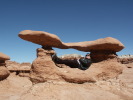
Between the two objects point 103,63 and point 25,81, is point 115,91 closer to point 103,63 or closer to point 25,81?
point 103,63

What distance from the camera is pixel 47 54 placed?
27.1ft

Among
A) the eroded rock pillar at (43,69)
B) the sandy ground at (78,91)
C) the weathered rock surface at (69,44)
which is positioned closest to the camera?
the sandy ground at (78,91)

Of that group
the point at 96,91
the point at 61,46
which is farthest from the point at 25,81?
the point at 96,91

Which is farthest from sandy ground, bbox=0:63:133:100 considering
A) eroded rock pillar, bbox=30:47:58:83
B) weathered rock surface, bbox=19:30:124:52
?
weathered rock surface, bbox=19:30:124:52

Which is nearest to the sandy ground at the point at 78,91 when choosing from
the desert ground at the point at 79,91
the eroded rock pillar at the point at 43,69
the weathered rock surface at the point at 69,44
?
the desert ground at the point at 79,91

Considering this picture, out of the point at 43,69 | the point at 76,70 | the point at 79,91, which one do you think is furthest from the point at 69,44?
the point at 79,91

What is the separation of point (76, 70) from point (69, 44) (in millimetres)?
1429

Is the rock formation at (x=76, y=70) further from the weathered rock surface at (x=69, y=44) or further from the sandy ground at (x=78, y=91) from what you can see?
the sandy ground at (x=78, y=91)

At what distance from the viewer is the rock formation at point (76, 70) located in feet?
26.1

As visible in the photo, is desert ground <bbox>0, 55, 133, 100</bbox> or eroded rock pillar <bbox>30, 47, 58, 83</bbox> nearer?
desert ground <bbox>0, 55, 133, 100</bbox>

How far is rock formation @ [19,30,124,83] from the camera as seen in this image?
795 cm

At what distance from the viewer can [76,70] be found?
8430 mm

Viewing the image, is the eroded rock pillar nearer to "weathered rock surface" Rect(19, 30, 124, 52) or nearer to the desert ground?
the desert ground

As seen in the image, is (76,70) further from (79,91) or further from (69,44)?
(69,44)
